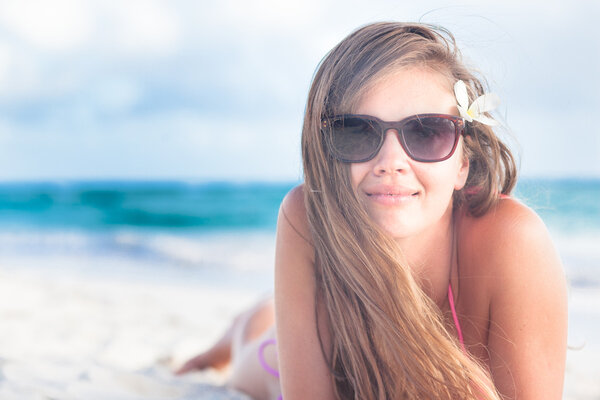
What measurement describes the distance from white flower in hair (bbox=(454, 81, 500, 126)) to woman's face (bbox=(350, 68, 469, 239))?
0.09 feet

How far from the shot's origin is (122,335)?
4508 mm

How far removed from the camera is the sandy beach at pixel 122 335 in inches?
108

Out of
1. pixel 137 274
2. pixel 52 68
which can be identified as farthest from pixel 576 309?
pixel 52 68

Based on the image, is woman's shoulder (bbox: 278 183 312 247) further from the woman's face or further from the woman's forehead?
the woman's forehead

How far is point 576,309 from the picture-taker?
547cm

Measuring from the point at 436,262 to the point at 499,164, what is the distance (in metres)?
0.48

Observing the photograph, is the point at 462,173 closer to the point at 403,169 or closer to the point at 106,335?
the point at 403,169

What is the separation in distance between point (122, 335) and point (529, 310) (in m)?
3.81

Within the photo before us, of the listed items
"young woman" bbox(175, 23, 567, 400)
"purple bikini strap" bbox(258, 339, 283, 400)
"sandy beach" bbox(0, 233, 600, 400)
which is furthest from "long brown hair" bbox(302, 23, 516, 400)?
"sandy beach" bbox(0, 233, 600, 400)

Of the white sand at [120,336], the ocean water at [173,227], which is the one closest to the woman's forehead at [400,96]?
the ocean water at [173,227]

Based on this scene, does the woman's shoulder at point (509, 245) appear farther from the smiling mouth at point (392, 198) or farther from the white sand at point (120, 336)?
the white sand at point (120, 336)

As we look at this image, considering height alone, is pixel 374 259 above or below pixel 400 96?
below

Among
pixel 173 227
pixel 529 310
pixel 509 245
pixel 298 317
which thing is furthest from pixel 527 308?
pixel 173 227

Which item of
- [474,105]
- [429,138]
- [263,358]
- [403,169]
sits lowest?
[263,358]
